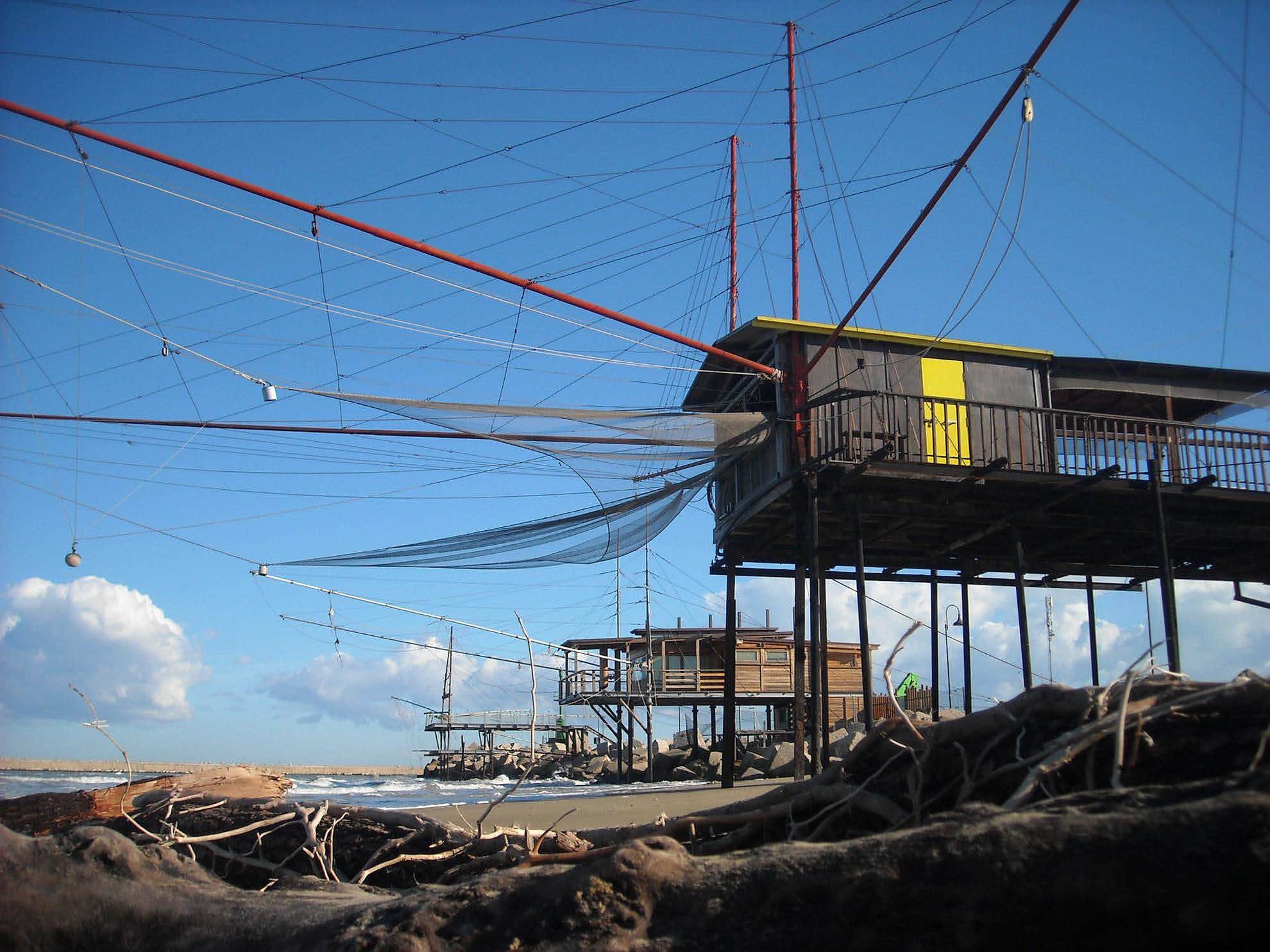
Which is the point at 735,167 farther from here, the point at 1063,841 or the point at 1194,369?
the point at 1063,841

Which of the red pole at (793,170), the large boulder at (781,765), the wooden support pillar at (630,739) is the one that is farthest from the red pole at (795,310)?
the wooden support pillar at (630,739)

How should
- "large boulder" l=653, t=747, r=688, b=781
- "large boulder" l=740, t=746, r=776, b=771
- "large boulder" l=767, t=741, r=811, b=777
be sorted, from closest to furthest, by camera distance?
"large boulder" l=767, t=741, r=811, b=777 < "large boulder" l=740, t=746, r=776, b=771 < "large boulder" l=653, t=747, r=688, b=781

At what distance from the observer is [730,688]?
16.8m

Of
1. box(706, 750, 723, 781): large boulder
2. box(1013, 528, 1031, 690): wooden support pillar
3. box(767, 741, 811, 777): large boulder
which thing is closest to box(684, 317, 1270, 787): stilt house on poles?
box(1013, 528, 1031, 690): wooden support pillar

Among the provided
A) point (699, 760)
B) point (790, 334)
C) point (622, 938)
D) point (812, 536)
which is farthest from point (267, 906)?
point (699, 760)

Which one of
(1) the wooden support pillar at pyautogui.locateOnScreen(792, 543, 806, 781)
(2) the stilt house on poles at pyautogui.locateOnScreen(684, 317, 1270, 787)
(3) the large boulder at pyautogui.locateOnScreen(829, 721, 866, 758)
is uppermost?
(2) the stilt house on poles at pyautogui.locateOnScreen(684, 317, 1270, 787)

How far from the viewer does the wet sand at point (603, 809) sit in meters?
9.90

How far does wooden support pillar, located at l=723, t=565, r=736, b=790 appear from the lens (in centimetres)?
1656

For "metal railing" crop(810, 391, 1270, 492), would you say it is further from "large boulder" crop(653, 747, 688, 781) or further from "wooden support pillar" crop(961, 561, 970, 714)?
"large boulder" crop(653, 747, 688, 781)

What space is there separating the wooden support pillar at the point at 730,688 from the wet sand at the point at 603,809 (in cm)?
41

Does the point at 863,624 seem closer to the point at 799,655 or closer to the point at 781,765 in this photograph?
the point at 799,655

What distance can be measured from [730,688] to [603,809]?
5.02 metres

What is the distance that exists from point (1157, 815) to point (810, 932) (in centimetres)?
88

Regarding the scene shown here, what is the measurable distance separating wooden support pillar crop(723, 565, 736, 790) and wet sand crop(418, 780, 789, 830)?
412 mm
